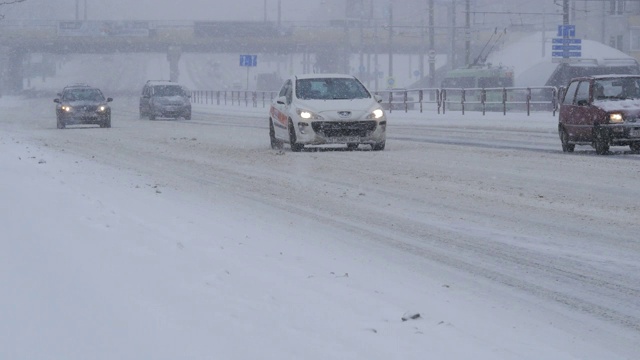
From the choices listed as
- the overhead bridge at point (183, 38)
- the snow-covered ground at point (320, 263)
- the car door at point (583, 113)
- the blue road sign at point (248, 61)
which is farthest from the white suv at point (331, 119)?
the overhead bridge at point (183, 38)

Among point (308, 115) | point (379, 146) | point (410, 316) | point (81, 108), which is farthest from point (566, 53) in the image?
point (410, 316)

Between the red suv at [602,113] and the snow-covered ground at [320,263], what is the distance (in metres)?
2.97

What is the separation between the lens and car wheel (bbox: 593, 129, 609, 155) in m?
19.9

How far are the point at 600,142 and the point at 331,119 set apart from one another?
4.70m

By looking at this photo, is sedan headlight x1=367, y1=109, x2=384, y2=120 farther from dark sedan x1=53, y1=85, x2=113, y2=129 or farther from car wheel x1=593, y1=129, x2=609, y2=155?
dark sedan x1=53, y1=85, x2=113, y2=129

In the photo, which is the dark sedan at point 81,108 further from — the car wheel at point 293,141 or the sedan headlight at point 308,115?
the sedan headlight at point 308,115

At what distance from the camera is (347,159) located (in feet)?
63.3

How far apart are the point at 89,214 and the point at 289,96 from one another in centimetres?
1272

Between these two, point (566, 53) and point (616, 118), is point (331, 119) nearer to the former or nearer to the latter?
point (616, 118)

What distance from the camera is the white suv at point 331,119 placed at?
69.6ft

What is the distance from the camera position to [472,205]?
12109 millimetres

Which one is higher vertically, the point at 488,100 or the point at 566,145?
the point at 488,100

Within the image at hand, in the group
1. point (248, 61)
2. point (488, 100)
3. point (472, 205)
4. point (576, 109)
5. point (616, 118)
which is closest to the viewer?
point (472, 205)

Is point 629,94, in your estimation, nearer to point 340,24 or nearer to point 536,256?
point 536,256
